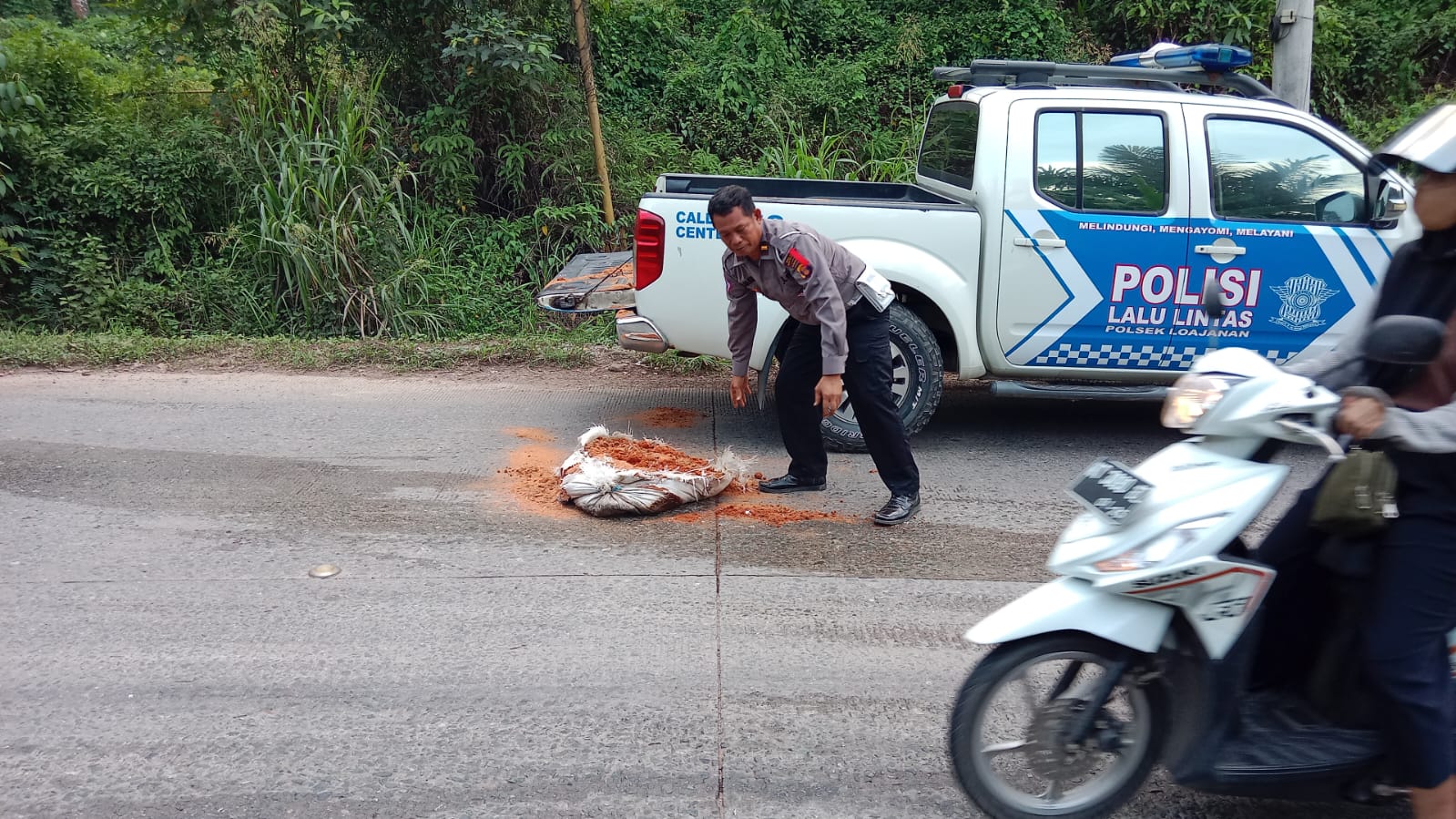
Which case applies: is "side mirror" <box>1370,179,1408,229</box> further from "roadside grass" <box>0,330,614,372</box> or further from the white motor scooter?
"roadside grass" <box>0,330,614,372</box>

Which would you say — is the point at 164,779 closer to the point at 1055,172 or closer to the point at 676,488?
the point at 676,488

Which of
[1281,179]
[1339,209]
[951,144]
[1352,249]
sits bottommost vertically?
[1352,249]

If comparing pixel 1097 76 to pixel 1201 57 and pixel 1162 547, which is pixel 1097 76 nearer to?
pixel 1201 57

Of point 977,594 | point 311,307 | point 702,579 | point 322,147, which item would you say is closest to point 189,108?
point 322,147

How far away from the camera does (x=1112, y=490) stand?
287cm

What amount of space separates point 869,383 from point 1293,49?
4.84 metres

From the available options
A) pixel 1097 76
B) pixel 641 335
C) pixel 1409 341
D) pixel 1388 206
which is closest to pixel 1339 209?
pixel 1388 206

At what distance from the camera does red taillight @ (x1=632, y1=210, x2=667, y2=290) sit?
20.7 feet

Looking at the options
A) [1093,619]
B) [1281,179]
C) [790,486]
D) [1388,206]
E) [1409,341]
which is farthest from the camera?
[1281,179]

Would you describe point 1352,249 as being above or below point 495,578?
above

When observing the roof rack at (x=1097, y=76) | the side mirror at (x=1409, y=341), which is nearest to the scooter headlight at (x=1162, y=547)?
the side mirror at (x=1409, y=341)

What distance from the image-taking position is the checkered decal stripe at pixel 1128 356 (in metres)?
6.43

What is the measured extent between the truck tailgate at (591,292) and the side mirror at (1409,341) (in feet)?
15.2

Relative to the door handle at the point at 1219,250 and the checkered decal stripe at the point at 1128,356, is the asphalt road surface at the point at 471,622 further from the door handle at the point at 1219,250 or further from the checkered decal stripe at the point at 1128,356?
the door handle at the point at 1219,250
